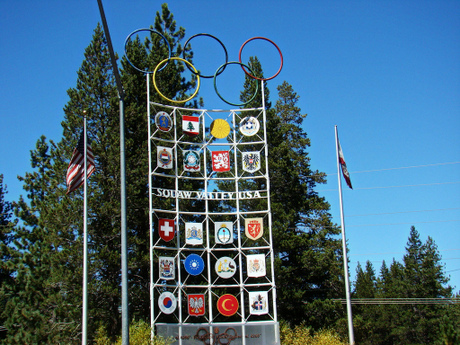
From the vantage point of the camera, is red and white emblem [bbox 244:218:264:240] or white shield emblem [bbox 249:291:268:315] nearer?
white shield emblem [bbox 249:291:268:315]

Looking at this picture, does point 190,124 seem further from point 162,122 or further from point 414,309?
point 414,309

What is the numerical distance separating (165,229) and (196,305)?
379 cm

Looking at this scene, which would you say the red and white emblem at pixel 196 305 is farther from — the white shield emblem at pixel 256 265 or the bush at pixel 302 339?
the bush at pixel 302 339

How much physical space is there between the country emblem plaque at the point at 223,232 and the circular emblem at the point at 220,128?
176 inches

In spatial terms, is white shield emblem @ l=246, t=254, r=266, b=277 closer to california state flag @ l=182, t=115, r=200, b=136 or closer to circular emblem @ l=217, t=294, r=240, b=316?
circular emblem @ l=217, t=294, r=240, b=316

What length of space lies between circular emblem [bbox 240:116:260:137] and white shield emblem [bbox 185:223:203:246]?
5520 millimetres

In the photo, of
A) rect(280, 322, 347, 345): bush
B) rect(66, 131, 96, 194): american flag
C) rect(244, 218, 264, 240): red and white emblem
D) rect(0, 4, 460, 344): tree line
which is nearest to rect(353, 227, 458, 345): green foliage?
rect(0, 4, 460, 344): tree line

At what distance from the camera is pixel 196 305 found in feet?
79.9

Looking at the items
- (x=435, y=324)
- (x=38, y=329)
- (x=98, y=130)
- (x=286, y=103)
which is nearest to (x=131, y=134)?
(x=98, y=130)

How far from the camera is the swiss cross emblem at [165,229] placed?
24.2 m

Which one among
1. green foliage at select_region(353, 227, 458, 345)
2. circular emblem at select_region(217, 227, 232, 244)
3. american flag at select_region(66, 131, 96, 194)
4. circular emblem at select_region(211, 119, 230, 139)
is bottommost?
green foliage at select_region(353, 227, 458, 345)

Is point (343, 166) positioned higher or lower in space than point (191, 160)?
lower

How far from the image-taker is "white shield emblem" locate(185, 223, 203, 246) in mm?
25044

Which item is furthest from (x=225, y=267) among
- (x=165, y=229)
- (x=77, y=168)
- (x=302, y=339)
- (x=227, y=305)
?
(x=77, y=168)
